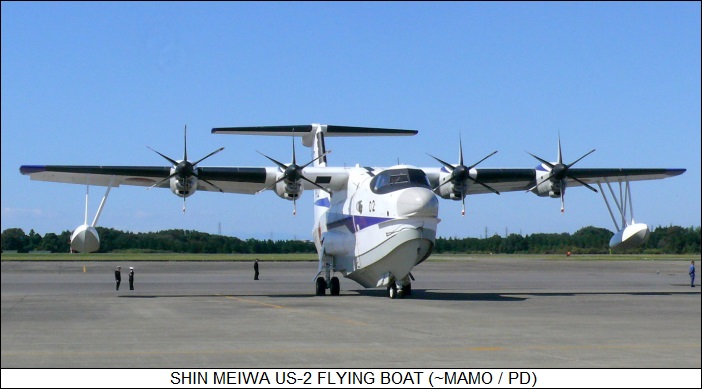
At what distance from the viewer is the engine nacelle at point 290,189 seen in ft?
95.8

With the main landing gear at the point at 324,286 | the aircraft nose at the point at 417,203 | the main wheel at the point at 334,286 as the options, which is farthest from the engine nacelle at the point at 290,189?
the aircraft nose at the point at 417,203

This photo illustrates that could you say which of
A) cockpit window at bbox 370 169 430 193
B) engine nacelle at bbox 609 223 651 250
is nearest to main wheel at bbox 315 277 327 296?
cockpit window at bbox 370 169 430 193

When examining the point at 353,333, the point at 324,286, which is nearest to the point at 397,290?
the point at 324,286

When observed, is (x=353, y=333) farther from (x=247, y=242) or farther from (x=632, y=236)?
(x=247, y=242)

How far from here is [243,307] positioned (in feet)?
75.3

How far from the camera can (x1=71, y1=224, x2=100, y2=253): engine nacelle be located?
2656 centimetres

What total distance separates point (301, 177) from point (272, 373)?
19.4 m

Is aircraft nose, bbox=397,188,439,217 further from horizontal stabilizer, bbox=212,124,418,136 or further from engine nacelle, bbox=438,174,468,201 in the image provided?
horizontal stabilizer, bbox=212,124,418,136

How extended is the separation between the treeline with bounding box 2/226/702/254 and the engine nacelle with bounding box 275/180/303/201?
4.80 meters

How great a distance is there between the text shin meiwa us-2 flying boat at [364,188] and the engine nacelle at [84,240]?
3cm

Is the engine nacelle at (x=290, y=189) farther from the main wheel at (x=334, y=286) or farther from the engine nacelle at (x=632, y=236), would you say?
the engine nacelle at (x=632, y=236)

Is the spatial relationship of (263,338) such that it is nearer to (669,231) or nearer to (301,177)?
(301,177)

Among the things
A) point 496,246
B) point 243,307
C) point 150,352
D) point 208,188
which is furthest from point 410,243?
point 496,246

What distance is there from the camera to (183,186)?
28922 millimetres
